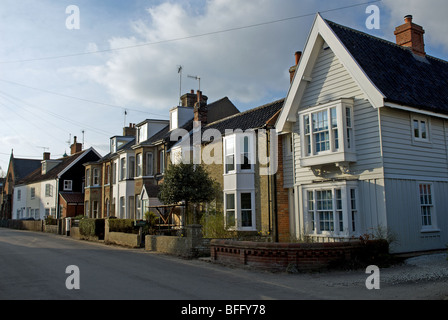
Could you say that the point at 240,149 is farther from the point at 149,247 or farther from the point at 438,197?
the point at 438,197

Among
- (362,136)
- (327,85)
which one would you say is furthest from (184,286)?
(327,85)

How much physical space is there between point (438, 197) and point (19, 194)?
2290 inches

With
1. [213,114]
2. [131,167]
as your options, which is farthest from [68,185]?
[213,114]

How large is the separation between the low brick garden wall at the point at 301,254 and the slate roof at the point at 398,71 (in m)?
5.47

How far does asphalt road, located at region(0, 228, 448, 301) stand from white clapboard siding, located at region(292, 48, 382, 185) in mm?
4390

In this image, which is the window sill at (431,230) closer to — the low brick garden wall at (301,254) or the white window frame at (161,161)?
the low brick garden wall at (301,254)

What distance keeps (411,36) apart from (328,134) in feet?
26.5

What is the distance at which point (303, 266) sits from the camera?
12680 millimetres

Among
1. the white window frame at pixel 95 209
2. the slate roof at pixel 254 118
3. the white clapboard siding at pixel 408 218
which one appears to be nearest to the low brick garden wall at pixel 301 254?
the white clapboard siding at pixel 408 218

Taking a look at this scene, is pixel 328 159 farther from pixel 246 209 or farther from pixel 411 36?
pixel 411 36

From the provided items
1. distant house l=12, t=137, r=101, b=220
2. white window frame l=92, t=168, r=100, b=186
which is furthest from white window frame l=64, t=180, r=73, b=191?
white window frame l=92, t=168, r=100, b=186

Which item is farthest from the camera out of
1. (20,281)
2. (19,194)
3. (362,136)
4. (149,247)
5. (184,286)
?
(19,194)
